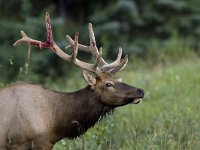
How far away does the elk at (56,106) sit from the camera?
7945 millimetres

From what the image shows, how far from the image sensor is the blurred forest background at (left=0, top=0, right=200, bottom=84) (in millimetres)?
17938

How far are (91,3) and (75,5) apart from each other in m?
1.17

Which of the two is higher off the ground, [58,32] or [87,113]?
[58,32]

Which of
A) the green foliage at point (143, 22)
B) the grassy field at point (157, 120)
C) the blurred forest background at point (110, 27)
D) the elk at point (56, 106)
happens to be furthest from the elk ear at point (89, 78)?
the green foliage at point (143, 22)

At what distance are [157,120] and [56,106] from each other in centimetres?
242

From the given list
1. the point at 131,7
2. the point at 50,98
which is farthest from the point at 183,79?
the point at 50,98

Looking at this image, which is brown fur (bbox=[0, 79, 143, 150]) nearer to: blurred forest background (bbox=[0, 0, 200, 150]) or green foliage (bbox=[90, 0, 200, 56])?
blurred forest background (bbox=[0, 0, 200, 150])

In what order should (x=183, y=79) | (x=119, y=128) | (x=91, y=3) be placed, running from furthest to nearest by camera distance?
(x=91, y=3) < (x=183, y=79) < (x=119, y=128)

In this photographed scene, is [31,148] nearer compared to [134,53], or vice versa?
[31,148]

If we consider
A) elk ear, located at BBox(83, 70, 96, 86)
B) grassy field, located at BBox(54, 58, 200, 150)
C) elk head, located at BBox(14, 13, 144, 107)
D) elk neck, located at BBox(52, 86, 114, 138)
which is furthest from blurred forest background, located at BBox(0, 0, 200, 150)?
elk ear, located at BBox(83, 70, 96, 86)

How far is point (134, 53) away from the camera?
63.6ft

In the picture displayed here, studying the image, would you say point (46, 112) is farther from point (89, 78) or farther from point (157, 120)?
point (157, 120)

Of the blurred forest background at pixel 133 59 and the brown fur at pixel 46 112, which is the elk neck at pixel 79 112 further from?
the blurred forest background at pixel 133 59

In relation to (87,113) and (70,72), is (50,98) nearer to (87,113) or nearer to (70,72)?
(87,113)
